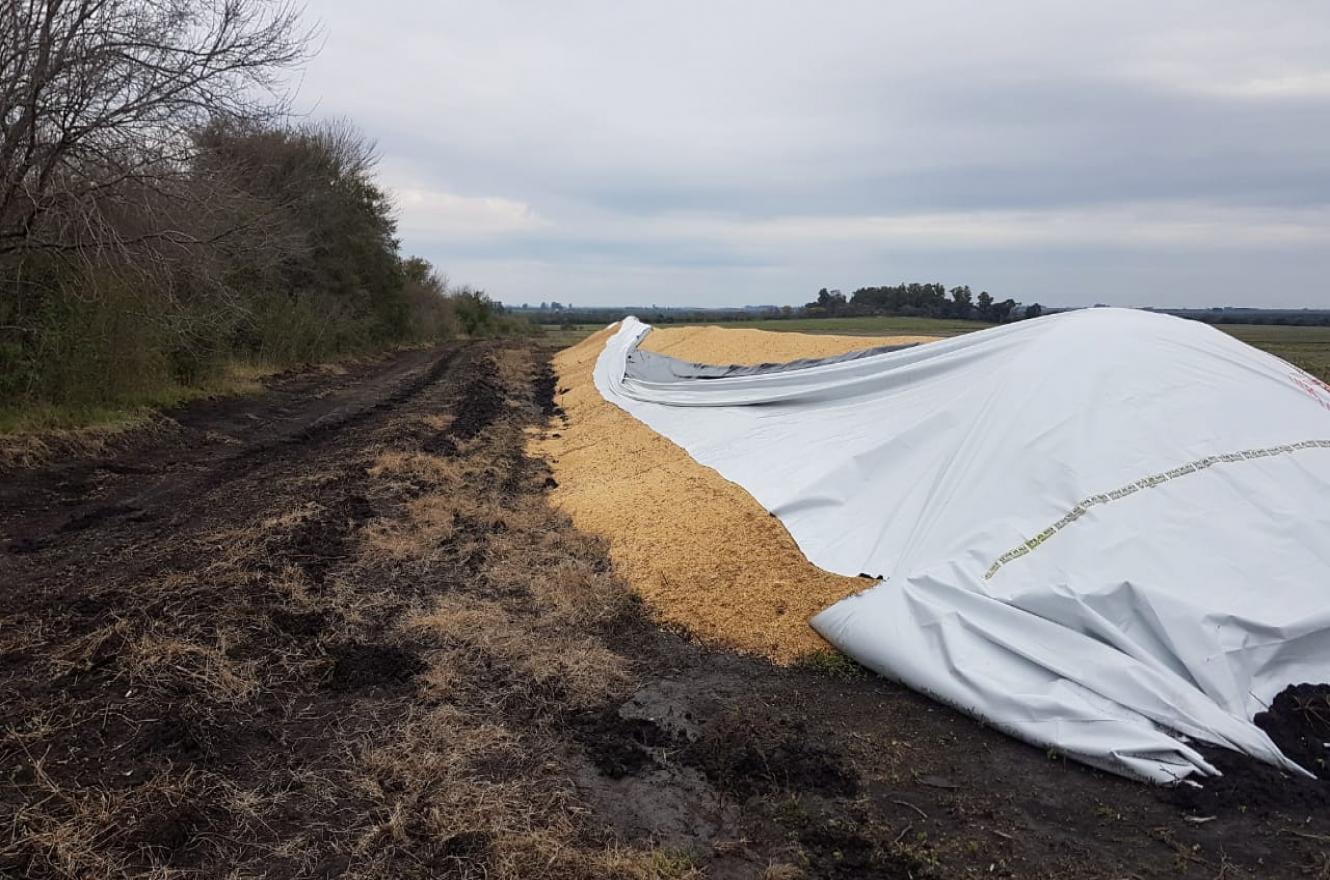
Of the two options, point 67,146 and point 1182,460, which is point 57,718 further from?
point 67,146

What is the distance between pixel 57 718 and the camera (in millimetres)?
3312

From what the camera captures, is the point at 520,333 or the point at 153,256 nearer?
the point at 153,256

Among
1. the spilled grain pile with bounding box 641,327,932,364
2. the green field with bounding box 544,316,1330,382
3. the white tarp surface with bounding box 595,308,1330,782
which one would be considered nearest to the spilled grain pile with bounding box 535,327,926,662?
the white tarp surface with bounding box 595,308,1330,782

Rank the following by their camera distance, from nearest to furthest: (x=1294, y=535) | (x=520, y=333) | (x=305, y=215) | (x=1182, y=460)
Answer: (x=1294, y=535) < (x=1182, y=460) < (x=305, y=215) < (x=520, y=333)

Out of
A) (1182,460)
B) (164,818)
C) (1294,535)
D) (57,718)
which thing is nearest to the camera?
(164,818)

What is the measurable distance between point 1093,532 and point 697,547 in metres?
2.43

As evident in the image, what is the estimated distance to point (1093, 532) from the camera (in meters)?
Result: 4.05

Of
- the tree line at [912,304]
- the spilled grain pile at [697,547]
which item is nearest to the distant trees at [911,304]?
the tree line at [912,304]

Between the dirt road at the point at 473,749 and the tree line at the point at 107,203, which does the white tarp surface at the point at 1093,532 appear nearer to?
the dirt road at the point at 473,749

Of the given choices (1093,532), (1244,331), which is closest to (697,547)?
(1093,532)

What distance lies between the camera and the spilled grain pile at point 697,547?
4.68 metres

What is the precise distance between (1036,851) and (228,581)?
14.6 feet

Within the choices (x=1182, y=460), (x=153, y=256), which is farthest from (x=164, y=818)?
(x=153, y=256)

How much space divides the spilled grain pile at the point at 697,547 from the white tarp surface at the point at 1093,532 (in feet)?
0.78
